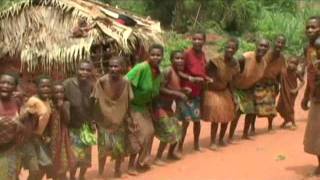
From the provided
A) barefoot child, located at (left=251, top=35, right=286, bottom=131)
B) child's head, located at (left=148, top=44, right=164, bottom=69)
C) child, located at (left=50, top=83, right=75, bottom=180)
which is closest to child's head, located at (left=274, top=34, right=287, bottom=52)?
barefoot child, located at (left=251, top=35, right=286, bottom=131)

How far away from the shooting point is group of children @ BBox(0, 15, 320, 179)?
564 centimetres

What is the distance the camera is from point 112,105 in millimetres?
6891

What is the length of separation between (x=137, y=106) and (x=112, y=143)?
1.84ft

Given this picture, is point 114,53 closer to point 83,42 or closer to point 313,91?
point 83,42

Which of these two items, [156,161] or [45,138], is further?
[156,161]

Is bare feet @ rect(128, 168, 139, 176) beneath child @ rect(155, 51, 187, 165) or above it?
beneath

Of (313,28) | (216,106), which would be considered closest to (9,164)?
(313,28)

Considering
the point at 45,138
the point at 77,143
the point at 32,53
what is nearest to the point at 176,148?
the point at 77,143

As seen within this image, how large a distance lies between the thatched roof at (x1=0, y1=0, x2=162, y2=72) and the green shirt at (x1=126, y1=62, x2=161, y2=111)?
3.89 meters

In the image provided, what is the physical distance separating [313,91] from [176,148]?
2.37 metres

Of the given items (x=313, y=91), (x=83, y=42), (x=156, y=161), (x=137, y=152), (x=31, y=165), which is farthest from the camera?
(x=83, y=42)

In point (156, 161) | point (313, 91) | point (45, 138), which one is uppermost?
point (313, 91)

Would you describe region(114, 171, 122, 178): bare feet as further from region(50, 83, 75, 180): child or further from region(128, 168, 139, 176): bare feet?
region(50, 83, 75, 180): child

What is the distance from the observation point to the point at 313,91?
646cm
